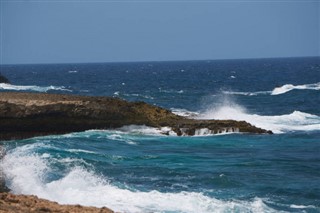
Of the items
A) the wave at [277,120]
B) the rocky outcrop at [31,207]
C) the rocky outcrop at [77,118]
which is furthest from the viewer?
the wave at [277,120]

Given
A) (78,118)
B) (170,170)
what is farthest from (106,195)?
(78,118)

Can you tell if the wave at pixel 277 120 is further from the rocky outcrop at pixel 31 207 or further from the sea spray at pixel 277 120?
the rocky outcrop at pixel 31 207

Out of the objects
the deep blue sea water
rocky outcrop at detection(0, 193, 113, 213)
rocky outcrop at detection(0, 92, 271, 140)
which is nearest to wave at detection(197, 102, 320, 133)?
the deep blue sea water

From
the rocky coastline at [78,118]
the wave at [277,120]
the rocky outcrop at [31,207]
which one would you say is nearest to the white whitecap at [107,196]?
the rocky outcrop at [31,207]

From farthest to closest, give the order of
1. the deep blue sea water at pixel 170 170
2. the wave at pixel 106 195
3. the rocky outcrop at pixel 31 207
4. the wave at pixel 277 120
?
1. the wave at pixel 277 120
2. the deep blue sea water at pixel 170 170
3. the wave at pixel 106 195
4. the rocky outcrop at pixel 31 207

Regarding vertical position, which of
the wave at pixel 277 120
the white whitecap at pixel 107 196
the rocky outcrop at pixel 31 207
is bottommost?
the white whitecap at pixel 107 196

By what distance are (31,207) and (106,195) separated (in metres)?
5.44

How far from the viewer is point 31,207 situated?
12516 mm

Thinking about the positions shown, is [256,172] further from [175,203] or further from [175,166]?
[175,203]

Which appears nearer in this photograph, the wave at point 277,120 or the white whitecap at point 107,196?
the white whitecap at point 107,196

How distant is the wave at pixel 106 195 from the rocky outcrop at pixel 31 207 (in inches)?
136

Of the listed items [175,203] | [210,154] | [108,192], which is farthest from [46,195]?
[210,154]

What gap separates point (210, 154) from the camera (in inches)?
1042

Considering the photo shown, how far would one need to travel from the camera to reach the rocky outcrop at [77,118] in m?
30.9
